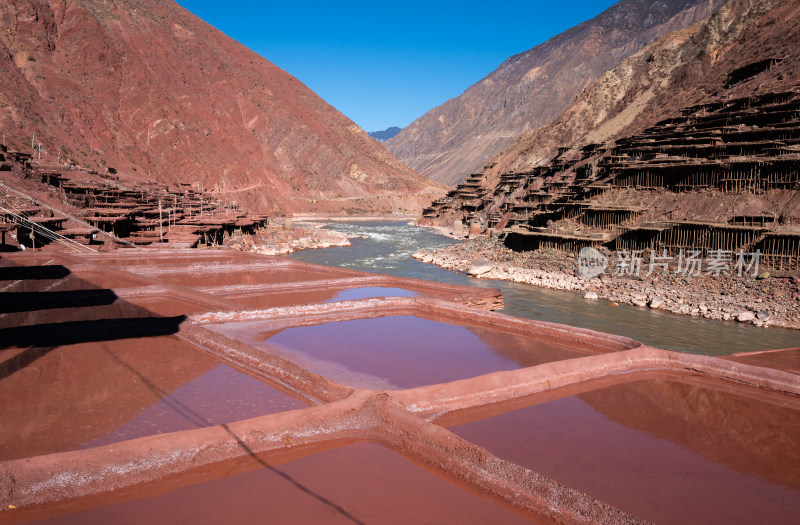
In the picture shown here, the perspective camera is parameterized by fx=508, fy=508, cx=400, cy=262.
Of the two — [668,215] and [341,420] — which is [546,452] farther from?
[668,215]

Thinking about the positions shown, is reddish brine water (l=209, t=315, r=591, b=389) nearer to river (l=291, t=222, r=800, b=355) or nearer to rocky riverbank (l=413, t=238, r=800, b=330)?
river (l=291, t=222, r=800, b=355)

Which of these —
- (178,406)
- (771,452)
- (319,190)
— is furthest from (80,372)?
(319,190)

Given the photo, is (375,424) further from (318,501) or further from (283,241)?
(283,241)

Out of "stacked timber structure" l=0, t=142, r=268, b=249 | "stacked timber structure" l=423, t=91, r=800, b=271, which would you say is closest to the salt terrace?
"stacked timber structure" l=0, t=142, r=268, b=249

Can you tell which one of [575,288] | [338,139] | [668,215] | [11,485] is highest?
[338,139]

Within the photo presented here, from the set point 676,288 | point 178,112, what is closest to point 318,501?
point 676,288
